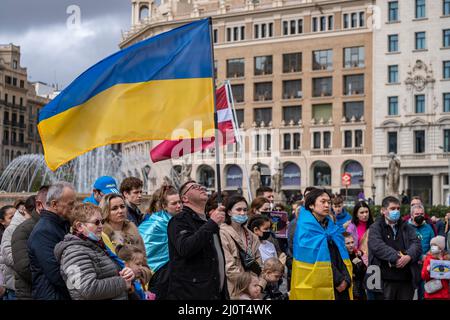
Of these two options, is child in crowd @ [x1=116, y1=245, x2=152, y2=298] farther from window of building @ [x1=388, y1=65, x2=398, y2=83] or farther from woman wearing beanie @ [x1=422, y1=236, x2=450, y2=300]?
window of building @ [x1=388, y1=65, x2=398, y2=83]

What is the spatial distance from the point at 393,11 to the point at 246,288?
60.8 meters

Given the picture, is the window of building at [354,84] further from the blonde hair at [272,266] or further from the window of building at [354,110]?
the blonde hair at [272,266]

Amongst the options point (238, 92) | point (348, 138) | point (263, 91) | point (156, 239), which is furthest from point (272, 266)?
point (238, 92)

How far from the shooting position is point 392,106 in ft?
209

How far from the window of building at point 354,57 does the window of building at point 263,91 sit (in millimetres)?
7970

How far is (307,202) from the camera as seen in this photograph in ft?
27.5

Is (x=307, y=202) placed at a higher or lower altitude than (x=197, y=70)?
lower

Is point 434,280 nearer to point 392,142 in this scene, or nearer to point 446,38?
point 392,142

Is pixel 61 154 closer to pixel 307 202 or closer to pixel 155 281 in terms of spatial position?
pixel 155 281

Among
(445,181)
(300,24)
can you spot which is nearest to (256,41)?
(300,24)

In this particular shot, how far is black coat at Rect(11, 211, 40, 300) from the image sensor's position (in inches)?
277

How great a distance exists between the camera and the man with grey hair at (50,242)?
19.4 feet

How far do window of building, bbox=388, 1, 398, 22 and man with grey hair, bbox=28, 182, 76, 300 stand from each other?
201 feet

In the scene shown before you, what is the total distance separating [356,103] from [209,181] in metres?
17.0
